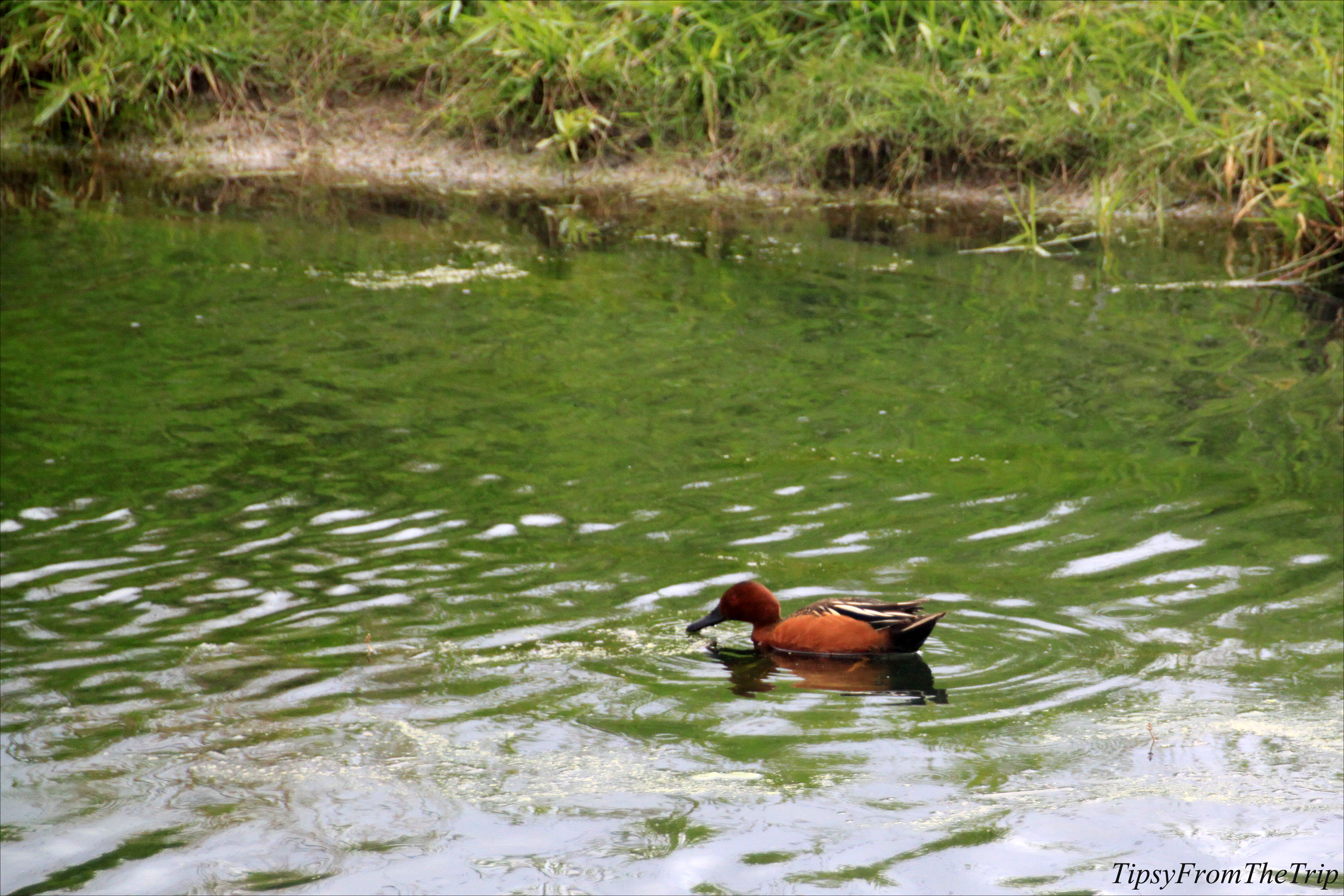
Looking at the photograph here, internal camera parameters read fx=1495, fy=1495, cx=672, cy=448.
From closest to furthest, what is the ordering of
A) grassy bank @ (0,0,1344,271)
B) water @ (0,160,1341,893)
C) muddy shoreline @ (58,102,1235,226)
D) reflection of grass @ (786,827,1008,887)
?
1. reflection of grass @ (786,827,1008,887)
2. water @ (0,160,1341,893)
3. grassy bank @ (0,0,1344,271)
4. muddy shoreline @ (58,102,1235,226)

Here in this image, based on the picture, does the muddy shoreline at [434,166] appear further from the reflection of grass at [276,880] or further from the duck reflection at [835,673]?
the reflection of grass at [276,880]

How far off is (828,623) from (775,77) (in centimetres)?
899

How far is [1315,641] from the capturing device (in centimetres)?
458

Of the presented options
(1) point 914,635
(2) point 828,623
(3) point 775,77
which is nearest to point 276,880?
(2) point 828,623

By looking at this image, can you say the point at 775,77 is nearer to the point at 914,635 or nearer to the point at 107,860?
the point at 914,635

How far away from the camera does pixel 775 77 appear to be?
1262 cm

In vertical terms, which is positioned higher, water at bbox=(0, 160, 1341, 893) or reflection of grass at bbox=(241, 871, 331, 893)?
water at bbox=(0, 160, 1341, 893)

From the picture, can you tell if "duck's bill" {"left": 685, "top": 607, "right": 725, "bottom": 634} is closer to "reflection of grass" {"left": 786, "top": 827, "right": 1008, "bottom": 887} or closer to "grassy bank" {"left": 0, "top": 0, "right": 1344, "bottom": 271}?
"reflection of grass" {"left": 786, "top": 827, "right": 1008, "bottom": 887}

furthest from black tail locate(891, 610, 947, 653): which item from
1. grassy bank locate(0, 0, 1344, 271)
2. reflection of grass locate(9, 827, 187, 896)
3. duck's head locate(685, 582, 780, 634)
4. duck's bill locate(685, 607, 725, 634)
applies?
grassy bank locate(0, 0, 1344, 271)

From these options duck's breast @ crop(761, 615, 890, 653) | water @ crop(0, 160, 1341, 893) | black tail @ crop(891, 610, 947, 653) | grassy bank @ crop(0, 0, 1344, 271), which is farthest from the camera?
grassy bank @ crop(0, 0, 1344, 271)

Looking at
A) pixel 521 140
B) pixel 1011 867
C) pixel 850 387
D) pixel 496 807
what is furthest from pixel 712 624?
pixel 521 140

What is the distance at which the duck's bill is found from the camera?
4.58m

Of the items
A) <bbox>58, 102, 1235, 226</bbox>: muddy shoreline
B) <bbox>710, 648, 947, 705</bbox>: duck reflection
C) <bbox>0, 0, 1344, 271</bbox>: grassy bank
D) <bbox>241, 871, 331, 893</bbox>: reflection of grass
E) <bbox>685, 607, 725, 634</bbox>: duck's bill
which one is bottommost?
<bbox>241, 871, 331, 893</bbox>: reflection of grass

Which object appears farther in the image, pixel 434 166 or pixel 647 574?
pixel 434 166
